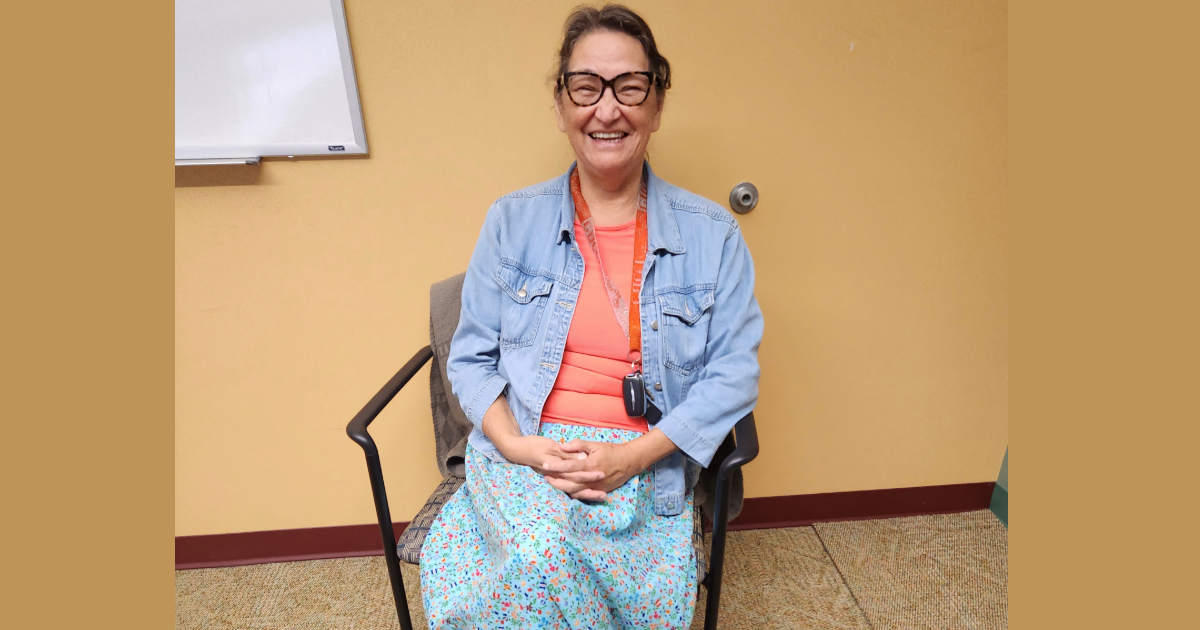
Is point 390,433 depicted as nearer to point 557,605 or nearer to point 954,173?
point 557,605

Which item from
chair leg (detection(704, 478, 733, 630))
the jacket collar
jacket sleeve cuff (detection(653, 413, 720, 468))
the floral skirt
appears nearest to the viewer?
the floral skirt

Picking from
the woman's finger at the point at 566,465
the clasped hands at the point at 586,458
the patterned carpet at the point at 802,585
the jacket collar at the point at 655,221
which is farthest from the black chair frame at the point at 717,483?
the patterned carpet at the point at 802,585

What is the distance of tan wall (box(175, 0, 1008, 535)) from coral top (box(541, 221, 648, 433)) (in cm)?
54

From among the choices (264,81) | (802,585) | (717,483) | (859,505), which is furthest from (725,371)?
(264,81)

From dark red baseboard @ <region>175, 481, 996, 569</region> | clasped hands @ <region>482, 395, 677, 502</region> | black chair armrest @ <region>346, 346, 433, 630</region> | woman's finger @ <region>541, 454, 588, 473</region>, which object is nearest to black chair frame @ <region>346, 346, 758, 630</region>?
black chair armrest @ <region>346, 346, 433, 630</region>

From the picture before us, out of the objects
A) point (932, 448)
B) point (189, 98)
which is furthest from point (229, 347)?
point (932, 448)

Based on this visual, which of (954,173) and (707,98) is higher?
(707,98)

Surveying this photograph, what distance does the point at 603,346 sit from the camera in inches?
52.6

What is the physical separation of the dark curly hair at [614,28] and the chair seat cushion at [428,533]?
949mm

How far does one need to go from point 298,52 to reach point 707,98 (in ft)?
3.45

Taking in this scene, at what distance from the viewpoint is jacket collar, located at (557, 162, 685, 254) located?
1.36 metres

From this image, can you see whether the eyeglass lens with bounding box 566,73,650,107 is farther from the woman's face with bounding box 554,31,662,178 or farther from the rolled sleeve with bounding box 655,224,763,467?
the rolled sleeve with bounding box 655,224,763,467

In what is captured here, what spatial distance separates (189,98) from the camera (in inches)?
61.2

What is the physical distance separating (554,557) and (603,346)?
0.46 metres
